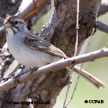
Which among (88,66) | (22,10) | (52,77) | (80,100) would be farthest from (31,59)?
(88,66)

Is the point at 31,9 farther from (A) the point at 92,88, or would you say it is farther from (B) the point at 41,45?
(A) the point at 92,88

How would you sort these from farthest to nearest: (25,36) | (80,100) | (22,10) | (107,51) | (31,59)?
1. (80,100)
2. (22,10)
3. (25,36)
4. (31,59)
5. (107,51)

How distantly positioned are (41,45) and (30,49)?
0.24 ft

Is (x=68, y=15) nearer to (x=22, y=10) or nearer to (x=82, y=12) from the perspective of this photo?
(x=82, y=12)

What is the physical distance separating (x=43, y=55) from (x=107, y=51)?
894 millimetres

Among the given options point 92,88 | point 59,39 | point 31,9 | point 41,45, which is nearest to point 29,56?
point 41,45

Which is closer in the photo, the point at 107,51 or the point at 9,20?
the point at 107,51

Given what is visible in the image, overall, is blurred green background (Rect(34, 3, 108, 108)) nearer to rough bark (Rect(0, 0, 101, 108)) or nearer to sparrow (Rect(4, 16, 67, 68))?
rough bark (Rect(0, 0, 101, 108))

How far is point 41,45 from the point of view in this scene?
2.90m

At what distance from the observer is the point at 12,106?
3.13 m

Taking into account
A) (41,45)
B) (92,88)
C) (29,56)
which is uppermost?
(92,88)

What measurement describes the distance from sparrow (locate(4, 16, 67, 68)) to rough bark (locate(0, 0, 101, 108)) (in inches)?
Answer: 5.8

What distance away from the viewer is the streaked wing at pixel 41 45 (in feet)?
9.21

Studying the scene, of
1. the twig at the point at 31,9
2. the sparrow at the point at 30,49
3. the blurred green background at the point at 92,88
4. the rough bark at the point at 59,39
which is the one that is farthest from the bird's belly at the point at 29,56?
the blurred green background at the point at 92,88
